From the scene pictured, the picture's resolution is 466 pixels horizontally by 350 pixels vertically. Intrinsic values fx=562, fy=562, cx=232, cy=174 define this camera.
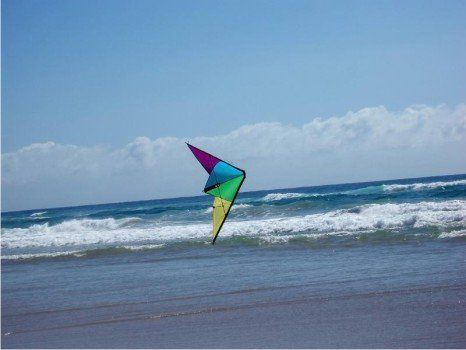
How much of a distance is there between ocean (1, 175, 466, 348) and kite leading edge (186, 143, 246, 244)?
1366mm

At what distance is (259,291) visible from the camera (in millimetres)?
8586

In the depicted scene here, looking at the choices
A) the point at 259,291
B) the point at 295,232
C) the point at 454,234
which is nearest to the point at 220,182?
the point at 259,291

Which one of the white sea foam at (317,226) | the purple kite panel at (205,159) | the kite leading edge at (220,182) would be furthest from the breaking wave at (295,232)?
the purple kite panel at (205,159)

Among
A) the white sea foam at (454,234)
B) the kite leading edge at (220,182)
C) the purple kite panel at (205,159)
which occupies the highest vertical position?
the purple kite panel at (205,159)

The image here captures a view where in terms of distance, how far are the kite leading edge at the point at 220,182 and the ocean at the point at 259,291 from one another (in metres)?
1.37

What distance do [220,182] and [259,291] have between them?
2467mm

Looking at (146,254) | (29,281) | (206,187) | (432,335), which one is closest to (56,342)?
(206,187)

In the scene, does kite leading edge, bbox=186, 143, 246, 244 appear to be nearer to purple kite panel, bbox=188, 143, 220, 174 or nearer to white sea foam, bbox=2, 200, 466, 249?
purple kite panel, bbox=188, 143, 220, 174

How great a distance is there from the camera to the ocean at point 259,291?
6.34 metres

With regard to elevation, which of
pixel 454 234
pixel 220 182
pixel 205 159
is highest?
pixel 205 159

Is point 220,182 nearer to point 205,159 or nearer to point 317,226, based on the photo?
point 205,159

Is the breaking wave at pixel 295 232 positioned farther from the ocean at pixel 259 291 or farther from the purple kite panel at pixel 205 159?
the purple kite panel at pixel 205 159

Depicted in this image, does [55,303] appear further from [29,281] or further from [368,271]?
[368,271]

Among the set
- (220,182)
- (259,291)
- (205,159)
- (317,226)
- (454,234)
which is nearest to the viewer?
(205,159)
